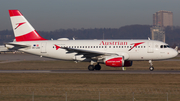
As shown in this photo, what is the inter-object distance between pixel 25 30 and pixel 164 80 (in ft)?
81.2

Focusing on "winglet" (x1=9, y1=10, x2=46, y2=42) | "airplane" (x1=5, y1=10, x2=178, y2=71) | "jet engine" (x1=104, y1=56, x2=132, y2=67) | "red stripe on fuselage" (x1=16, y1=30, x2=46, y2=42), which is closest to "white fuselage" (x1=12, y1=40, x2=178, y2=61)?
"airplane" (x1=5, y1=10, x2=178, y2=71)

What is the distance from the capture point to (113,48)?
4206 cm

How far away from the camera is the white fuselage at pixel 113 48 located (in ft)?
136

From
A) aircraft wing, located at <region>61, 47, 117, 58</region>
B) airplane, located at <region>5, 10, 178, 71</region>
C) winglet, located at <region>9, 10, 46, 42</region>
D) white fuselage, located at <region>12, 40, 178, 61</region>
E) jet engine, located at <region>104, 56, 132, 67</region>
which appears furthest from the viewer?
winglet, located at <region>9, 10, 46, 42</region>

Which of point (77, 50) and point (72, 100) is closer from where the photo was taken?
point (72, 100)

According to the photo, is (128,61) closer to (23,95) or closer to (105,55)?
(105,55)

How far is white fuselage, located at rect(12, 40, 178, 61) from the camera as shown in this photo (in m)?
41.3

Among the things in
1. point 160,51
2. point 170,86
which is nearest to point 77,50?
point 160,51

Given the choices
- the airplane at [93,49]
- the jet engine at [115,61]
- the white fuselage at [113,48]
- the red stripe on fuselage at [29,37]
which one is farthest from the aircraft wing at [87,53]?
the red stripe on fuselage at [29,37]

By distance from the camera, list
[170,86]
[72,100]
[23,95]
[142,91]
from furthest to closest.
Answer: [170,86], [142,91], [23,95], [72,100]

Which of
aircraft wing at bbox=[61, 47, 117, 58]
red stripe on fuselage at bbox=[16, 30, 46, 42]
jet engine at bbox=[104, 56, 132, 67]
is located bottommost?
jet engine at bbox=[104, 56, 132, 67]

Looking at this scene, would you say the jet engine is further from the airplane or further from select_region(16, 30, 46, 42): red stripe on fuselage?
select_region(16, 30, 46, 42): red stripe on fuselage

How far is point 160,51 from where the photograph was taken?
4128 cm

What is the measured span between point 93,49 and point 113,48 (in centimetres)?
311
